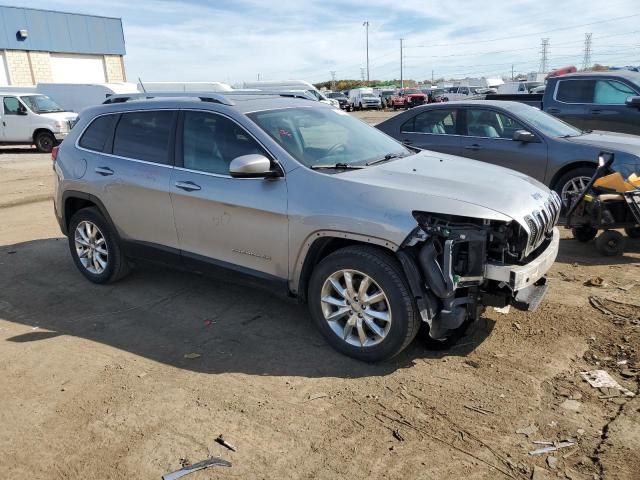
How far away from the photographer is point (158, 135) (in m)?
4.82

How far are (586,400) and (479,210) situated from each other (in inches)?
52.6

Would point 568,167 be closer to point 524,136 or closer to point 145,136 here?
point 524,136

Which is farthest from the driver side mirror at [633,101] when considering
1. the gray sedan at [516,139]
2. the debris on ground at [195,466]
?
the debris on ground at [195,466]

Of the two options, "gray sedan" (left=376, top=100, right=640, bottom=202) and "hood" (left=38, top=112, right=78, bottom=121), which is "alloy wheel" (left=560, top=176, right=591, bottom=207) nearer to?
"gray sedan" (left=376, top=100, right=640, bottom=202)

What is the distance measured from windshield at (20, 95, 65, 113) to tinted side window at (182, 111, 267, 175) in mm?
16531

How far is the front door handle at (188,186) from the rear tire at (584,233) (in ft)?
14.9

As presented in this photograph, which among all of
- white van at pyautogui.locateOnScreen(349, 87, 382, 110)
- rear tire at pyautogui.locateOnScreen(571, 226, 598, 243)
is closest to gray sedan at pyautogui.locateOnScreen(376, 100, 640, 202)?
rear tire at pyautogui.locateOnScreen(571, 226, 598, 243)

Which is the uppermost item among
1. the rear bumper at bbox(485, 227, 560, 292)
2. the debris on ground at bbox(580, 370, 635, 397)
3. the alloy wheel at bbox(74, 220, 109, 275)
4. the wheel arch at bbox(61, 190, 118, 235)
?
the wheel arch at bbox(61, 190, 118, 235)

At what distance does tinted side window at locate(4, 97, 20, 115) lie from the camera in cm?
1822

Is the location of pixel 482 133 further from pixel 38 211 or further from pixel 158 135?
pixel 38 211

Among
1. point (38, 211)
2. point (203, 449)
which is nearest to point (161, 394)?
point (203, 449)

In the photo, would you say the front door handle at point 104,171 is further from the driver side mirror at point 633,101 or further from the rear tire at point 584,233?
the driver side mirror at point 633,101

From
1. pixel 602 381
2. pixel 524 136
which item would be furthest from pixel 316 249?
pixel 524 136

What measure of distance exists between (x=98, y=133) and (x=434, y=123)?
4851 millimetres
